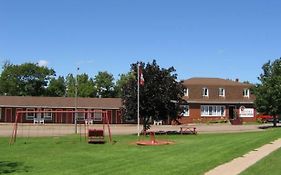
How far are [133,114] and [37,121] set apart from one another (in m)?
27.3

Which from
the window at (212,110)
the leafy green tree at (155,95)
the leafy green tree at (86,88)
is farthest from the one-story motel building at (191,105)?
the leafy green tree at (86,88)

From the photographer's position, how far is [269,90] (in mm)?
48656

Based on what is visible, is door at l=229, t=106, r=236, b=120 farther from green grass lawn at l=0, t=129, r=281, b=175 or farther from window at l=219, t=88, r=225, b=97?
green grass lawn at l=0, t=129, r=281, b=175

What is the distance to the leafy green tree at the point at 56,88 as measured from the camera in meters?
105

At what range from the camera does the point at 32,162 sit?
19.3 m

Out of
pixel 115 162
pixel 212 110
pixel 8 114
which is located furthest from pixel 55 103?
pixel 115 162

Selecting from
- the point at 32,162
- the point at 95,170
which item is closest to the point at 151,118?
the point at 32,162

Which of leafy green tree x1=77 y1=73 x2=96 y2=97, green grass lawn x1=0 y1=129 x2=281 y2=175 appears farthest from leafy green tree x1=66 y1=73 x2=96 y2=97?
green grass lawn x1=0 y1=129 x2=281 y2=175

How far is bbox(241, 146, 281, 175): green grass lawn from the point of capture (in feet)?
47.5

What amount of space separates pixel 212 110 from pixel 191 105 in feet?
11.0

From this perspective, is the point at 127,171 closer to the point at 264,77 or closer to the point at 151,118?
the point at 151,118

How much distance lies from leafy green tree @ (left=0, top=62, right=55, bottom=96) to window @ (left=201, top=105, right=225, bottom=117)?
4369 cm

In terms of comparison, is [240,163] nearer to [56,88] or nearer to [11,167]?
[11,167]

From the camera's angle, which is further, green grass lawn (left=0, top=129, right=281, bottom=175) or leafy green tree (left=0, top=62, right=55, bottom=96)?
leafy green tree (left=0, top=62, right=55, bottom=96)
